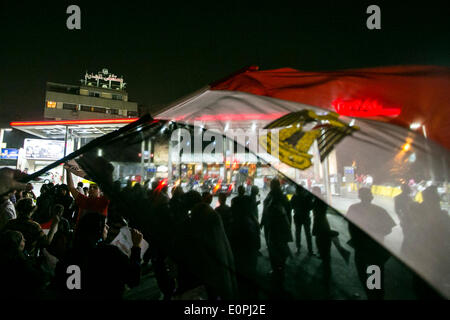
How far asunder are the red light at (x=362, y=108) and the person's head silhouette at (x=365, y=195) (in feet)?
1.78

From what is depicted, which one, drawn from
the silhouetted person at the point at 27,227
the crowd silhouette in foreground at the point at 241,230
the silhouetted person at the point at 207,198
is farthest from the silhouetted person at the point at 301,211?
the silhouetted person at the point at 27,227

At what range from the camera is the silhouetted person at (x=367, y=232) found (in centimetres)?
158

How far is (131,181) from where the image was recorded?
1.90 metres

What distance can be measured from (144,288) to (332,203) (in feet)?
15.4

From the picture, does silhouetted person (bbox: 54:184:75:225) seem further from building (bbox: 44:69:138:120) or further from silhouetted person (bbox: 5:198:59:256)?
building (bbox: 44:69:138:120)

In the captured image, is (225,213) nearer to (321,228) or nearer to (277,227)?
(277,227)

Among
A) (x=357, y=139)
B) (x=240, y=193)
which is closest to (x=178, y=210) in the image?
(x=240, y=193)

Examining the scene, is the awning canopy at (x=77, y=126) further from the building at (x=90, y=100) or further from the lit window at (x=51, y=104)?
the lit window at (x=51, y=104)

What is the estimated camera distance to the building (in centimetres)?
5759

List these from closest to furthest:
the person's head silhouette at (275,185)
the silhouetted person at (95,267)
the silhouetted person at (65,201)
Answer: the person's head silhouette at (275,185) → the silhouetted person at (95,267) → the silhouetted person at (65,201)

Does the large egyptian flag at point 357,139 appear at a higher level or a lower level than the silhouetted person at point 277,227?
higher

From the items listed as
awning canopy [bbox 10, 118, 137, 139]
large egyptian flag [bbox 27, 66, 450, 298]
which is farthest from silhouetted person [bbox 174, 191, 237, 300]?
awning canopy [bbox 10, 118, 137, 139]

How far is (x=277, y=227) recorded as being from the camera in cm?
162
